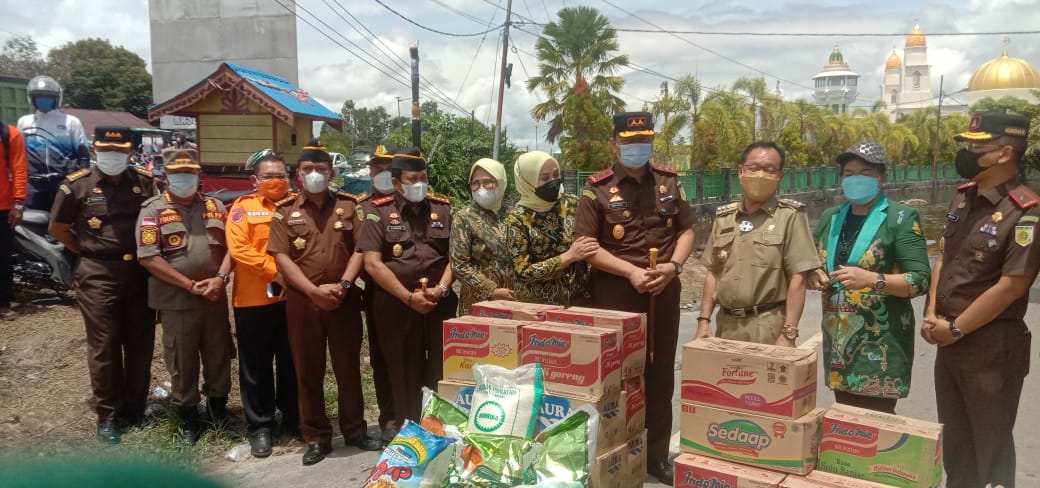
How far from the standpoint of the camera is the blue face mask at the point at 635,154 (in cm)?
385

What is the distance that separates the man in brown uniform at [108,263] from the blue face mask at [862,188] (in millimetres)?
4117

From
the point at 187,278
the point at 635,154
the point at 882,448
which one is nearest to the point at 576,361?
the point at 882,448

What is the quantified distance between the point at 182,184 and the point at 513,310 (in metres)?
2.35

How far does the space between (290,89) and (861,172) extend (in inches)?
464

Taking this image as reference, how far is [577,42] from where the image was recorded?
76.6 feet

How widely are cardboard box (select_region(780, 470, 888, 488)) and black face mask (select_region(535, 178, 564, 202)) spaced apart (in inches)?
74.7

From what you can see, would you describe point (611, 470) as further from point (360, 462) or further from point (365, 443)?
point (365, 443)

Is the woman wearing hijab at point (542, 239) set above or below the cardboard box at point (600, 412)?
above

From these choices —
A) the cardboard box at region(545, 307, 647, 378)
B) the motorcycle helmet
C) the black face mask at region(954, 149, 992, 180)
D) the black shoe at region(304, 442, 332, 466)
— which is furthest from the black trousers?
the black face mask at region(954, 149, 992, 180)

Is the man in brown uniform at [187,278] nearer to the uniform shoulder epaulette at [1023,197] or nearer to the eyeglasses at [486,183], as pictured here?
the eyeglasses at [486,183]

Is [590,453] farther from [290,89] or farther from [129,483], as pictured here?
[290,89]

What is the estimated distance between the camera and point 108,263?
445cm

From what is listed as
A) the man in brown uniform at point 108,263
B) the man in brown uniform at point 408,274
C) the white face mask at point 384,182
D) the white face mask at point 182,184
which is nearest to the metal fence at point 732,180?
the white face mask at point 384,182

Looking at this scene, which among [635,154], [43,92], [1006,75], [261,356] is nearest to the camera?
[635,154]
